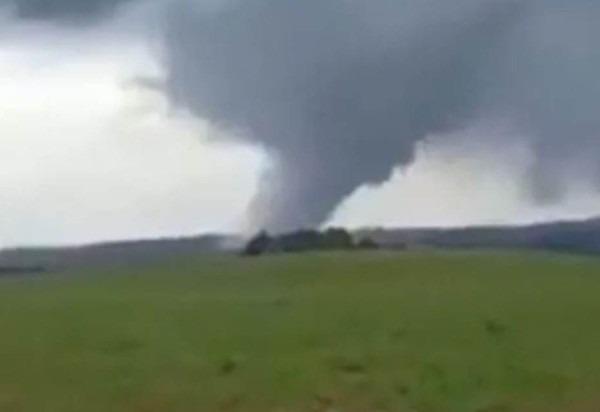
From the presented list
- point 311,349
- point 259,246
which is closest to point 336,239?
point 259,246

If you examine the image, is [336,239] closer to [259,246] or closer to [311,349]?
[259,246]

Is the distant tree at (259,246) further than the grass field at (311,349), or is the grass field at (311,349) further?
the distant tree at (259,246)

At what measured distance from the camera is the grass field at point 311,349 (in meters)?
34.4

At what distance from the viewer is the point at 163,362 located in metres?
38.0

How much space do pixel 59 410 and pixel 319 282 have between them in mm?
36510

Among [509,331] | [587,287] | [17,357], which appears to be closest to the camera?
[17,357]

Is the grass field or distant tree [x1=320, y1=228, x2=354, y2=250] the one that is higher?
distant tree [x1=320, y1=228, x2=354, y2=250]

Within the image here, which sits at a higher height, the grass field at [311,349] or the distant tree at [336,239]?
the distant tree at [336,239]

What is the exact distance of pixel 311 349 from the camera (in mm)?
40062

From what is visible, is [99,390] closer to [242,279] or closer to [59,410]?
[59,410]

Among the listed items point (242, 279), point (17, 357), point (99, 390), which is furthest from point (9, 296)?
point (99, 390)

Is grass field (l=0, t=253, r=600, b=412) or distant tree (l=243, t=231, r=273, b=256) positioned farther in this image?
distant tree (l=243, t=231, r=273, b=256)

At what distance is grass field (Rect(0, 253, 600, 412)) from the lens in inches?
1353

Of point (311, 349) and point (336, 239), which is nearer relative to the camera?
point (311, 349)
